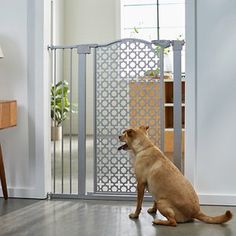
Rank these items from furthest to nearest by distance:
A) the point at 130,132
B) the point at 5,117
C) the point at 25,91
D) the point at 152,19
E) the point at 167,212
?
1. the point at 152,19
2. the point at 25,91
3. the point at 5,117
4. the point at 130,132
5. the point at 167,212

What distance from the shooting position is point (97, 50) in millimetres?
4008

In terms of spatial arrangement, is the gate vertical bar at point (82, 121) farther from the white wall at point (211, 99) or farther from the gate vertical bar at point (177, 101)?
the white wall at point (211, 99)

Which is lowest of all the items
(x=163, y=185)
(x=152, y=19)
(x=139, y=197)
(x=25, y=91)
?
(x=139, y=197)

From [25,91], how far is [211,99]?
154 centimetres

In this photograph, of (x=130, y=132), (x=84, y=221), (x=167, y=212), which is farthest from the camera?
(x=130, y=132)

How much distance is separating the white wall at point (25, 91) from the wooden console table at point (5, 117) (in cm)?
12

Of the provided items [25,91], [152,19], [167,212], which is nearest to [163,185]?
[167,212]

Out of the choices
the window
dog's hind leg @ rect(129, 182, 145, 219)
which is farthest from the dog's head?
the window

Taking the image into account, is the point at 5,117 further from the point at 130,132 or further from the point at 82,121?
the point at 130,132

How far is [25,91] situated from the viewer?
156 inches

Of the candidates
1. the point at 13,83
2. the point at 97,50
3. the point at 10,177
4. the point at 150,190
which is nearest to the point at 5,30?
the point at 13,83

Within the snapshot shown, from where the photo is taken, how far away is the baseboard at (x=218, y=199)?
371 cm

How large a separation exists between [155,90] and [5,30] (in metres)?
1.36

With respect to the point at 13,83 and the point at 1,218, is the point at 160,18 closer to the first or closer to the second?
the point at 13,83
